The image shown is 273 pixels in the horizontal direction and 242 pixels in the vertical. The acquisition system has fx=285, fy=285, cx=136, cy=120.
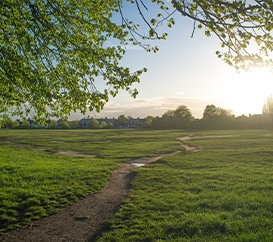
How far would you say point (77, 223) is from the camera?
895cm

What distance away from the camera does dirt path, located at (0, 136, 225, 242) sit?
798cm

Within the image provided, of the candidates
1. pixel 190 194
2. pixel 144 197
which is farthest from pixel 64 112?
pixel 190 194

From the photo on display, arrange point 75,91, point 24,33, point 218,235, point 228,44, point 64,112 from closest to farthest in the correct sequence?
1. point 228,44
2. point 218,235
3. point 24,33
4. point 75,91
5. point 64,112

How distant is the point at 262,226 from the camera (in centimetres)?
798

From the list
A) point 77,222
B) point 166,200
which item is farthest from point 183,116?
point 77,222

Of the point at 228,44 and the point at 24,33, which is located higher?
the point at 24,33

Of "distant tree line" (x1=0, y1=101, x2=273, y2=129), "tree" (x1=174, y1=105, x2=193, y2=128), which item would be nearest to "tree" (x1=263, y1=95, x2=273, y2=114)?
"distant tree line" (x1=0, y1=101, x2=273, y2=129)

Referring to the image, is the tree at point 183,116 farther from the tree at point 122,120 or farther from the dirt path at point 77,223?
the dirt path at point 77,223

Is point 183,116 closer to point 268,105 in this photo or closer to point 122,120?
point 268,105

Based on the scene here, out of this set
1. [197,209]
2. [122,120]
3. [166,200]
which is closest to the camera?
[197,209]

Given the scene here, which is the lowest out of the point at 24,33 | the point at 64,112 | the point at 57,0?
the point at 64,112

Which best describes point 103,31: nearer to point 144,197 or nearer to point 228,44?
point 228,44

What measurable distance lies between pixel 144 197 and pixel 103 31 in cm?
666

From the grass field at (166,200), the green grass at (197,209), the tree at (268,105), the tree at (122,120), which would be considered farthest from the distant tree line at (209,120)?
the green grass at (197,209)
